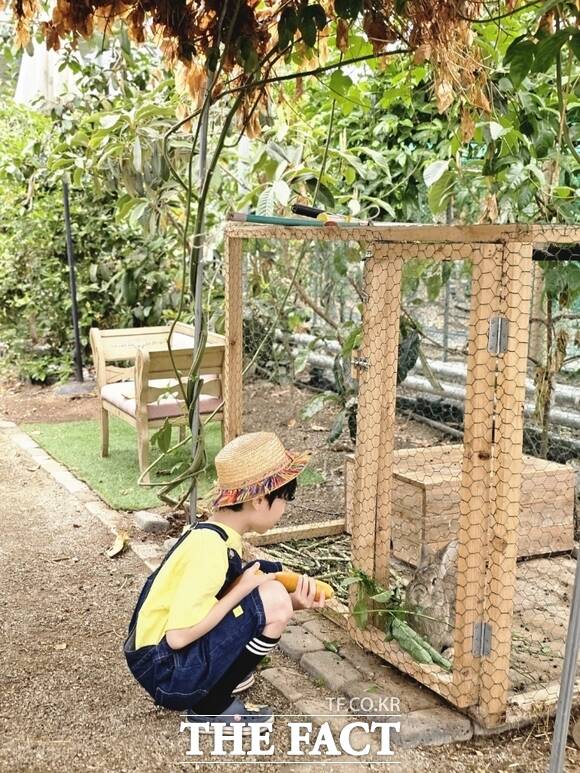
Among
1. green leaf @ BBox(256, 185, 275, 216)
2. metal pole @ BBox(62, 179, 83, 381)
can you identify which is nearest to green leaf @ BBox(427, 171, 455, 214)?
green leaf @ BBox(256, 185, 275, 216)

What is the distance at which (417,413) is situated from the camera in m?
5.72

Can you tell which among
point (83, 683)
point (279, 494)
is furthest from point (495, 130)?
point (83, 683)

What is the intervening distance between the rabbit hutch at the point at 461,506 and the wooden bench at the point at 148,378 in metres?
1.22

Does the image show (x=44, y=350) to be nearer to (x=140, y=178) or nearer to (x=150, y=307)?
(x=150, y=307)

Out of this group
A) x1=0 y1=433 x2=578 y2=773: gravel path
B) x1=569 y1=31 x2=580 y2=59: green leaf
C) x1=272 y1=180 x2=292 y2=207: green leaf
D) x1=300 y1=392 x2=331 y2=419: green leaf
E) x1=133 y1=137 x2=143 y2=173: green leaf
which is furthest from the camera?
x1=300 y1=392 x2=331 y2=419: green leaf

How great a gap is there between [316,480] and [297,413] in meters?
1.43

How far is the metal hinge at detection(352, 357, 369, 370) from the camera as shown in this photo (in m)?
2.92

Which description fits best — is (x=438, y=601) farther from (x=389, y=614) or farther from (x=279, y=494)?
(x=279, y=494)

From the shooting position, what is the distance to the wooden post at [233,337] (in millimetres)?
3641

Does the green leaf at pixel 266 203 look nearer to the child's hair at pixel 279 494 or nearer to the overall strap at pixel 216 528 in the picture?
the child's hair at pixel 279 494

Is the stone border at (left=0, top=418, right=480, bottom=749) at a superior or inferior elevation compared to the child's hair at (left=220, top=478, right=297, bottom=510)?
inferior

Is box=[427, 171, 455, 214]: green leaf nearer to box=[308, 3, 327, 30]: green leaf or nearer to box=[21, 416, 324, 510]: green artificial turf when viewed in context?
box=[308, 3, 327, 30]: green leaf

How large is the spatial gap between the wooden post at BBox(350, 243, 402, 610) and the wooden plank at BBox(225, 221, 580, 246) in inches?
2.8

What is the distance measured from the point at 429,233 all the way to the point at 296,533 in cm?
181
